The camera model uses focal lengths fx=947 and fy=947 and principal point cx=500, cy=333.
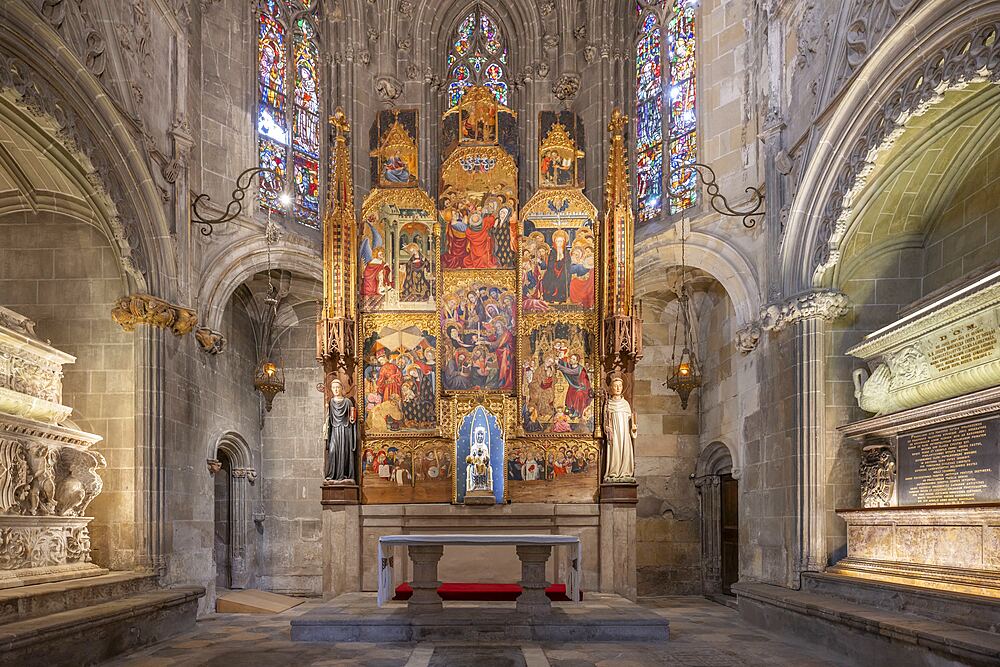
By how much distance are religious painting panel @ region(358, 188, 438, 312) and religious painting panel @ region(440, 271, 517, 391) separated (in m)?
0.41

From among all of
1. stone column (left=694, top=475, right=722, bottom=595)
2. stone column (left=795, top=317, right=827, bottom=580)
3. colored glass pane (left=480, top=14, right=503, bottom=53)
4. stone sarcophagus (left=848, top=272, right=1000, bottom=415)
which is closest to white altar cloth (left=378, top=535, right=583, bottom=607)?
stone column (left=795, top=317, right=827, bottom=580)

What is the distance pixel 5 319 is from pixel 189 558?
5076 millimetres

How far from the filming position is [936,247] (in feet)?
41.1

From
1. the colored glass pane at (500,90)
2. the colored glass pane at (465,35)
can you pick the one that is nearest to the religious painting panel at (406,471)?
the colored glass pane at (500,90)

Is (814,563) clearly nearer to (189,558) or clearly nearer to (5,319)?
(189,558)

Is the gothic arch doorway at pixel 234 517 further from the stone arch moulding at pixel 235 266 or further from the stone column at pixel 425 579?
the stone column at pixel 425 579

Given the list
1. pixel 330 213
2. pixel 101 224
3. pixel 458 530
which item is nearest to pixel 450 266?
pixel 330 213

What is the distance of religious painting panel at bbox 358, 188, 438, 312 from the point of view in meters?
15.2

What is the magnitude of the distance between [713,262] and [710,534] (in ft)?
20.4

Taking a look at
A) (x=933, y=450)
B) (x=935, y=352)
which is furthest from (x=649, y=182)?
(x=933, y=450)

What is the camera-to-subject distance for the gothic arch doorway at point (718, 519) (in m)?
18.5

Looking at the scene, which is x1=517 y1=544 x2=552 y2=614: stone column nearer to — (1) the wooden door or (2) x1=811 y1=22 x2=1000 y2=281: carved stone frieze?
(2) x1=811 y1=22 x2=1000 y2=281: carved stone frieze

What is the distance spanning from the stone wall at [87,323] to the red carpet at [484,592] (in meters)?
3.81

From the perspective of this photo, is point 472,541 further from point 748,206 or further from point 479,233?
point 748,206
